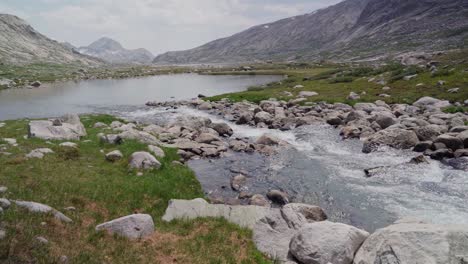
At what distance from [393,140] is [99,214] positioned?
2996cm

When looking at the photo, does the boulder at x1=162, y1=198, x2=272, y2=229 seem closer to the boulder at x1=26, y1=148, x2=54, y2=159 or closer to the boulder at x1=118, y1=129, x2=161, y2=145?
the boulder at x1=26, y1=148, x2=54, y2=159

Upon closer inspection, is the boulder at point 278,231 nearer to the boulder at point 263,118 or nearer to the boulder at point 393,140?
the boulder at point 393,140

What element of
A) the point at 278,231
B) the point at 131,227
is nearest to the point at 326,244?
the point at 278,231

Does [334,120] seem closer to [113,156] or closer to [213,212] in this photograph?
[113,156]

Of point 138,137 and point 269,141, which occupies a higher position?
point 138,137

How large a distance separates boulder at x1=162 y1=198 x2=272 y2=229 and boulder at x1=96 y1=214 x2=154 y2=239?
6.59 ft

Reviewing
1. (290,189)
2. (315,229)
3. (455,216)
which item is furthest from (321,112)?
(315,229)

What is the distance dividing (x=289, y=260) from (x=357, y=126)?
32.2 metres

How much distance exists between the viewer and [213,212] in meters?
18.2

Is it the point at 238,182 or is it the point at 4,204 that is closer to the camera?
the point at 4,204

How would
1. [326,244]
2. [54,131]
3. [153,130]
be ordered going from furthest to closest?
[153,130]
[54,131]
[326,244]

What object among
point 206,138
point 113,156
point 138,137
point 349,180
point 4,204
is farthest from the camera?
point 206,138

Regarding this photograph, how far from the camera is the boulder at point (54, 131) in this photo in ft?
101

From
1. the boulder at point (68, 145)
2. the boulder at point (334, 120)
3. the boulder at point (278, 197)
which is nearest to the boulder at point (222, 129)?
the boulder at point (334, 120)
